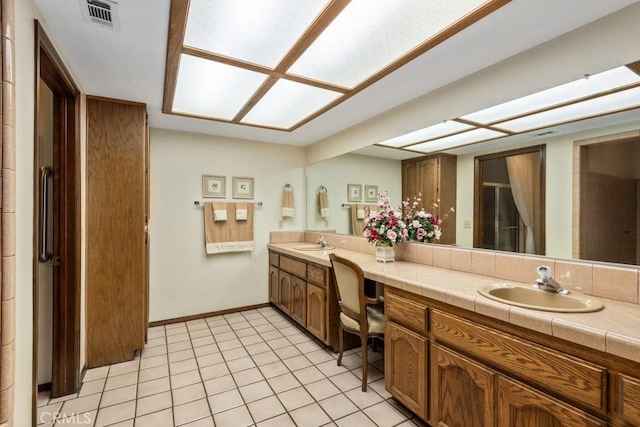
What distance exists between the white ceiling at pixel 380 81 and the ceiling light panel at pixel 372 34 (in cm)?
15

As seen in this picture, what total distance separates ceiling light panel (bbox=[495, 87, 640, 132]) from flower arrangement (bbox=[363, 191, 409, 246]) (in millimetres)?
954

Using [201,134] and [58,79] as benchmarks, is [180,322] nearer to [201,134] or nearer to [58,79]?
[201,134]

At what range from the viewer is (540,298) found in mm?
1497

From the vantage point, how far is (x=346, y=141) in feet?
10.8

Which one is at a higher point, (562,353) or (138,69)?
(138,69)

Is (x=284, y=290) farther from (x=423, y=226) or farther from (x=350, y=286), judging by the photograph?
(x=423, y=226)

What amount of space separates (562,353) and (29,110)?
2378mm

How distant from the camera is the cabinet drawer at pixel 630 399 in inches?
34.9

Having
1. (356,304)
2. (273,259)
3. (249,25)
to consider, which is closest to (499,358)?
(356,304)

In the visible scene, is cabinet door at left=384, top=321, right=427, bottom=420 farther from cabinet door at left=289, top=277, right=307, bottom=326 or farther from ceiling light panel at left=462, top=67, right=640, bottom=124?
ceiling light panel at left=462, top=67, right=640, bottom=124

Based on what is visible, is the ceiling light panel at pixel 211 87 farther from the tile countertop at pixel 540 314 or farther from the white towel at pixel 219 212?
the tile countertop at pixel 540 314

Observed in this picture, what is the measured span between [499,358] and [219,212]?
3023 millimetres

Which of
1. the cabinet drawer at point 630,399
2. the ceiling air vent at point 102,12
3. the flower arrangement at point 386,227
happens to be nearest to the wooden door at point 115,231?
the ceiling air vent at point 102,12

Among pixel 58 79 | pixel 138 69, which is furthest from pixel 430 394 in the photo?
pixel 58 79
